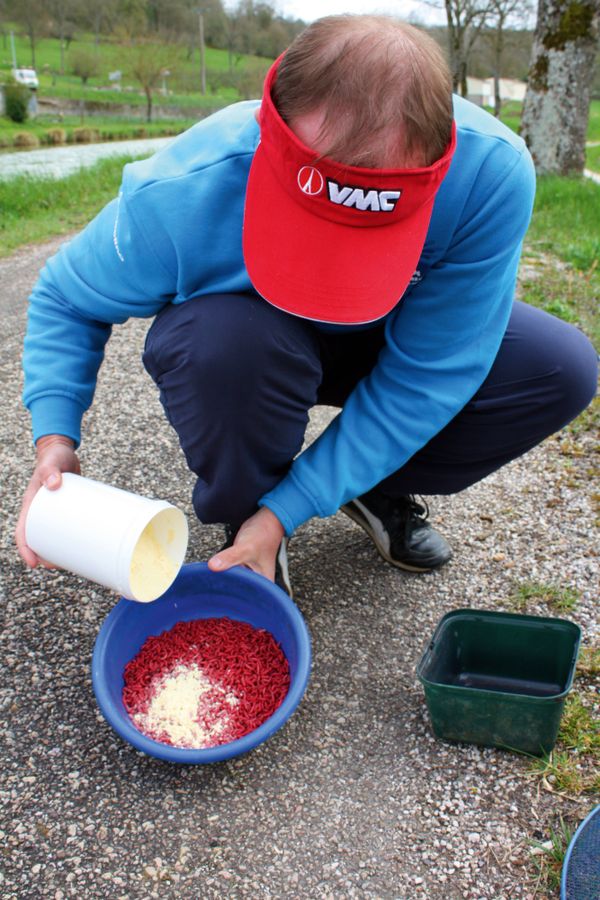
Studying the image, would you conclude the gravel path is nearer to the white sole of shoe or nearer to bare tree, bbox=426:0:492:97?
the white sole of shoe

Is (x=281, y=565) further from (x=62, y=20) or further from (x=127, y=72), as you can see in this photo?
(x=62, y=20)

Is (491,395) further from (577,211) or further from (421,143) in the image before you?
(577,211)

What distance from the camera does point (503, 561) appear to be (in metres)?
1.95

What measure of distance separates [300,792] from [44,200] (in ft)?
22.5

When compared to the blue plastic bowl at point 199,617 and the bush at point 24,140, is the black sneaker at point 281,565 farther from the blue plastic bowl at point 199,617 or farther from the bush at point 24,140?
the bush at point 24,140

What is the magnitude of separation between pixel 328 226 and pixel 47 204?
6754 mm

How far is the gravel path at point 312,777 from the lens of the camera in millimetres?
1212

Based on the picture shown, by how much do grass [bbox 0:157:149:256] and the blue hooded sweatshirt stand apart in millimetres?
3944

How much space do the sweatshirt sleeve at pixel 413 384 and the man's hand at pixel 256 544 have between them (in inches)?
1.0

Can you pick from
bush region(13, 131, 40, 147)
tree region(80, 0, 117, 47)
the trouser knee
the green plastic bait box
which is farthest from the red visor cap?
tree region(80, 0, 117, 47)

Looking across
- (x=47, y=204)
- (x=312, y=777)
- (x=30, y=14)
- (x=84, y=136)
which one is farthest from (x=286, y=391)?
(x=30, y=14)

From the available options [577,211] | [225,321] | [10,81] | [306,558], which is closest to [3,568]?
[306,558]

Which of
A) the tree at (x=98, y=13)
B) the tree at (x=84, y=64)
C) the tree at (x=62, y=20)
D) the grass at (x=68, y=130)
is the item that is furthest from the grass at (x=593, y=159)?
the tree at (x=98, y=13)

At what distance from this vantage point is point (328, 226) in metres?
1.08
